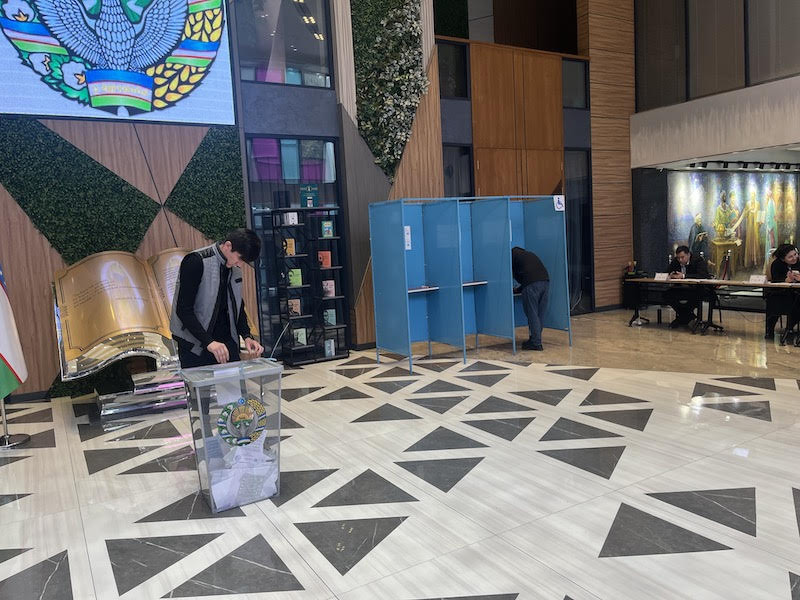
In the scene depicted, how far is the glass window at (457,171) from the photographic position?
29.1 feet

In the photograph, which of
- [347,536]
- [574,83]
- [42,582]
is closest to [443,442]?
[347,536]

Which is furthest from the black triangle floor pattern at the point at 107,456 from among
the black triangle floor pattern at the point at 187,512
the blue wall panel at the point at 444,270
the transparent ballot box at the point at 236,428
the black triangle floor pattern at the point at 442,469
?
the blue wall panel at the point at 444,270

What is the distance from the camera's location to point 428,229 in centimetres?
725

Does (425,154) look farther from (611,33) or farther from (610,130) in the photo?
(611,33)

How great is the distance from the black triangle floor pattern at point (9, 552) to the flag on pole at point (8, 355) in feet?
6.03

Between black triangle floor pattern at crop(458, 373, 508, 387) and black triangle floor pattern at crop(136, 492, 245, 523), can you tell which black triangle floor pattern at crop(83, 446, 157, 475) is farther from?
black triangle floor pattern at crop(458, 373, 508, 387)

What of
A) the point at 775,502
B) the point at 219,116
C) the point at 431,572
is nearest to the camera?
the point at 431,572

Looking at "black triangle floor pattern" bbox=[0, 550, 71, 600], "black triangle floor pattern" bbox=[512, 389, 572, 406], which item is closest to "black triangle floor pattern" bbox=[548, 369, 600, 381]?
"black triangle floor pattern" bbox=[512, 389, 572, 406]

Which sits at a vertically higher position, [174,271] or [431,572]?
[174,271]

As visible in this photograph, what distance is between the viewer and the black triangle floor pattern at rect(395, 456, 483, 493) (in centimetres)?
366

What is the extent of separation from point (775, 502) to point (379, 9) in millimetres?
7051

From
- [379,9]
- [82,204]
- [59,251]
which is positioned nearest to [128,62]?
[82,204]

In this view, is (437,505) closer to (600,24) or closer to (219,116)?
(219,116)

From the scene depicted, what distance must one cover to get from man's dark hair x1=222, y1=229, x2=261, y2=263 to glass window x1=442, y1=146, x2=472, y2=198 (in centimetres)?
551
